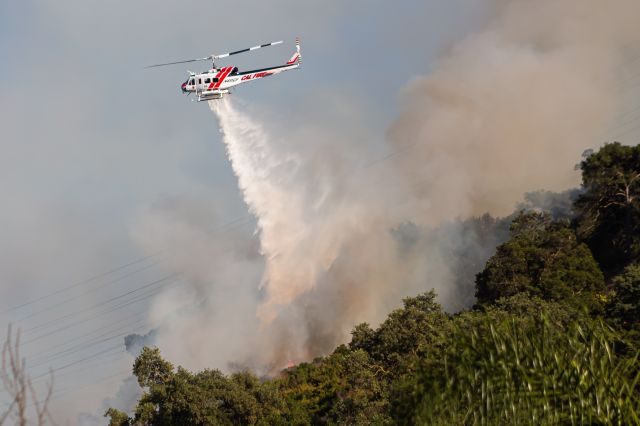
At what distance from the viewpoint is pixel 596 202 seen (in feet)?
317

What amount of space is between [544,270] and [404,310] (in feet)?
61.2

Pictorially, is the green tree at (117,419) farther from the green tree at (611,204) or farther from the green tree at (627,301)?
the green tree at (611,204)

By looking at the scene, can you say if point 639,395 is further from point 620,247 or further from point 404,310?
point 620,247

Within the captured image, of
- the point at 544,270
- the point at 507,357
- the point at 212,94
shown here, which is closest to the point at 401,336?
the point at 544,270

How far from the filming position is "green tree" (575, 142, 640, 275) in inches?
3644

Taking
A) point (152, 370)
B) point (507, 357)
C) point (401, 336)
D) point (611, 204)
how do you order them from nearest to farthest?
point (507, 357), point (401, 336), point (152, 370), point (611, 204)

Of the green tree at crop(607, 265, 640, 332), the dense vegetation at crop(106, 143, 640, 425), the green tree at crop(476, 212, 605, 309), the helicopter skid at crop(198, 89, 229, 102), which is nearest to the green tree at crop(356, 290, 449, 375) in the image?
the dense vegetation at crop(106, 143, 640, 425)

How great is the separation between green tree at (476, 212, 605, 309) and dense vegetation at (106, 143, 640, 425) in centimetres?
13

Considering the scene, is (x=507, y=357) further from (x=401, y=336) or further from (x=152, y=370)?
(x=152, y=370)

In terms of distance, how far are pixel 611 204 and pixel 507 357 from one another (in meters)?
72.8

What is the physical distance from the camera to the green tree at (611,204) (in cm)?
9256

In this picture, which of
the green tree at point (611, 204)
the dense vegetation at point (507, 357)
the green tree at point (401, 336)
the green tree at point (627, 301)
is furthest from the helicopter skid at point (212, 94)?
the green tree at point (627, 301)

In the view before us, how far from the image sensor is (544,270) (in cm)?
8456

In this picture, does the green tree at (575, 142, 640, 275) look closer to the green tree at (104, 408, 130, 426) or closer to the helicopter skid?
the helicopter skid
